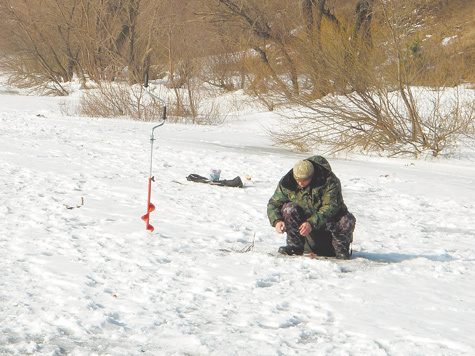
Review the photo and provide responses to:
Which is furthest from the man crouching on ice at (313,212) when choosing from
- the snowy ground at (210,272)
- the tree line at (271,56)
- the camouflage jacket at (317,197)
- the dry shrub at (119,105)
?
the dry shrub at (119,105)

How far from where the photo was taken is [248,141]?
18.2m

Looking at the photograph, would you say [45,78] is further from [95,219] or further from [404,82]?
[95,219]

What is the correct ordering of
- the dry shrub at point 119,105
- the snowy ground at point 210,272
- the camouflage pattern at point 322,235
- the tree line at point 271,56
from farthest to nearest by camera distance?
1. the dry shrub at point 119,105
2. the tree line at point 271,56
3. the camouflage pattern at point 322,235
4. the snowy ground at point 210,272

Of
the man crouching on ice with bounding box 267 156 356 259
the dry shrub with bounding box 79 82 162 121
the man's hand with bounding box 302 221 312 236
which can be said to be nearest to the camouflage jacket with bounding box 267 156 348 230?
the man crouching on ice with bounding box 267 156 356 259

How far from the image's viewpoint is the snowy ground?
4.08 metres

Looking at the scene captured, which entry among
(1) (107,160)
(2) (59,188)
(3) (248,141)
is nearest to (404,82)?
(3) (248,141)

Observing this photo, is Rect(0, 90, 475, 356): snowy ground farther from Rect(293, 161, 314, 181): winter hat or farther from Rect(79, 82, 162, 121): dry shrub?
Rect(79, 82, 162, 121): dry shrub

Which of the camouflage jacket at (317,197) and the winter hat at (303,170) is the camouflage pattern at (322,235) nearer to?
the camouflage jacket at (317,197)

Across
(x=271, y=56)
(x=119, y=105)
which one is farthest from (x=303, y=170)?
(x=271, y=56)

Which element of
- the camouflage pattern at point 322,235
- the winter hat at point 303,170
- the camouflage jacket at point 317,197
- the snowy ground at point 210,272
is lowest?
the snowy ground at point 210,272

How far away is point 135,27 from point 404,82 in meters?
18.4

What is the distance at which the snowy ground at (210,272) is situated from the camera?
4078 millimetres

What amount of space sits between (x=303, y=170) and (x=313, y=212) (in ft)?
1.57

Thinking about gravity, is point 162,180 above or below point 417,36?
below
